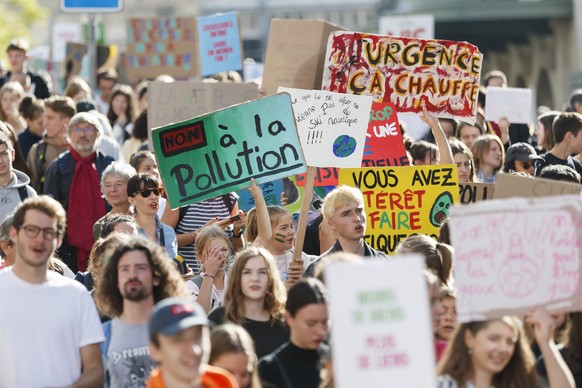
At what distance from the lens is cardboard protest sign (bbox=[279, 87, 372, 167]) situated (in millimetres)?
10531

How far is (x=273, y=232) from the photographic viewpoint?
9594mm

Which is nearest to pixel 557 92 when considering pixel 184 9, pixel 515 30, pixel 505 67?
pixel 515 30

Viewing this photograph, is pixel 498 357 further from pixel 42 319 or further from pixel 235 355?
pixel 42 319

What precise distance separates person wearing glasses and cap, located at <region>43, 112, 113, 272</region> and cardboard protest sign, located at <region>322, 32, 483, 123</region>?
1.82 meters

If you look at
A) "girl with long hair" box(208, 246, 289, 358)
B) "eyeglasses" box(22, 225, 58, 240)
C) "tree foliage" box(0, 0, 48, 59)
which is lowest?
"girl with long hair" box(208, 246, 289, 358)

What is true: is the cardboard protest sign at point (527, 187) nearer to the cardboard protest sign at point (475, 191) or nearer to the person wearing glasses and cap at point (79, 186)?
the cardboard protest sign at point (475, 191)

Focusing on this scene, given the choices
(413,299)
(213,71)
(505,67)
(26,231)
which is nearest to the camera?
(413,299)

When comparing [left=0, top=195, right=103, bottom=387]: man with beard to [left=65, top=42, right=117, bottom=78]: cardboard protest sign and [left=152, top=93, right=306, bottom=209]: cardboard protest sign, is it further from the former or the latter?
[left=65, top=42, right=117, bottom=78]: cardboard protest sign

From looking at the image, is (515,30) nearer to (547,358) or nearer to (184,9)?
(547,358)

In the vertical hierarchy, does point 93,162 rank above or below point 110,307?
above

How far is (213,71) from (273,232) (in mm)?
7459

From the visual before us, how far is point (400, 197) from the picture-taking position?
10562 millimetres

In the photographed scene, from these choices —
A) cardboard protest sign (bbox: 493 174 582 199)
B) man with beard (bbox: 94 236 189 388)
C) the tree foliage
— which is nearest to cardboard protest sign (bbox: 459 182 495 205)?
cardboard protest sign (bbox: 493 174 582 199)

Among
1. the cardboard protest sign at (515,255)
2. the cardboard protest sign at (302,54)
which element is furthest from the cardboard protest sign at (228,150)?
the cardboard protest sign at (515,255)
